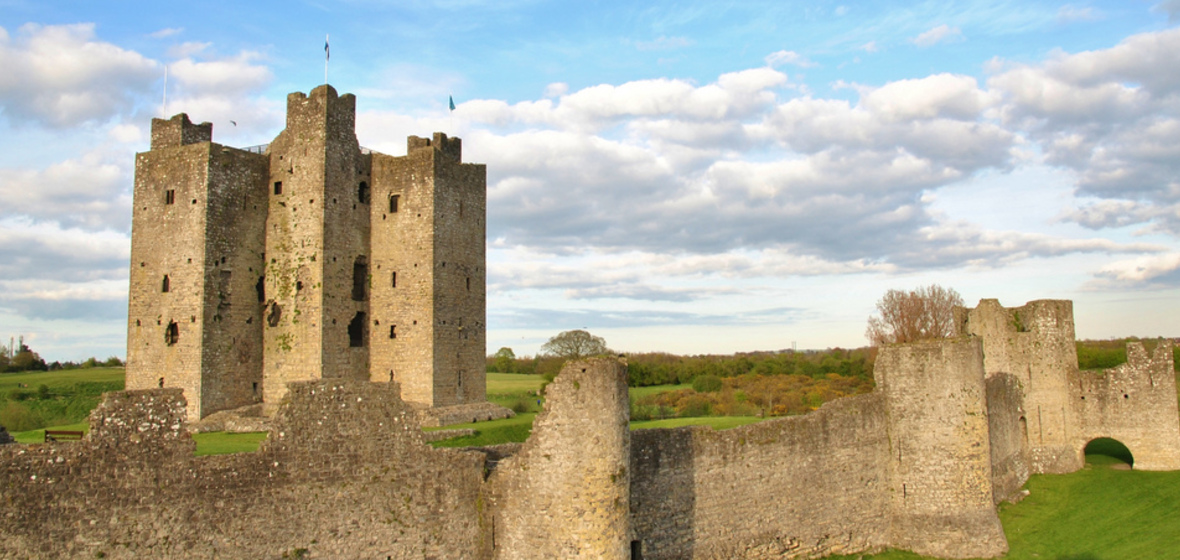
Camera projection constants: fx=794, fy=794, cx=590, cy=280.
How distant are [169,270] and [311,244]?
4153mm

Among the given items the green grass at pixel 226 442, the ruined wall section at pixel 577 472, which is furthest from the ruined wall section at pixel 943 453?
the green grass at pixel 226 442

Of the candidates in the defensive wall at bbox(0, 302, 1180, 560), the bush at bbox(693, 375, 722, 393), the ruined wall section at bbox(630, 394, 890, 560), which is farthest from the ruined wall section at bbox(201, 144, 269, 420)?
the bush at bbox(693, 375, 722, 393)

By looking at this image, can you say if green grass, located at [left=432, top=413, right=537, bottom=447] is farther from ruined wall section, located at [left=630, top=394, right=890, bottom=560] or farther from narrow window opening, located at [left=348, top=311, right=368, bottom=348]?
ruined wall section, located at [left=630, top=394, right=890, bottom=560]

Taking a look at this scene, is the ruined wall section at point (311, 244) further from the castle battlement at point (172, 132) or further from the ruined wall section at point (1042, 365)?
the ruined wall section at point (1042, 365)

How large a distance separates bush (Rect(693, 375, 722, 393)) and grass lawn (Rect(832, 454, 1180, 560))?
2719 cm

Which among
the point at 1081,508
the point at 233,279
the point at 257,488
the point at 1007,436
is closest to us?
the point at 257,488

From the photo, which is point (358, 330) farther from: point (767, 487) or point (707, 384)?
point (707, 384)

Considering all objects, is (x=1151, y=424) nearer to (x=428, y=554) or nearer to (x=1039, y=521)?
(x=1039, y=521)

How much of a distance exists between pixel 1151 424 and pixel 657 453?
19.0 meters

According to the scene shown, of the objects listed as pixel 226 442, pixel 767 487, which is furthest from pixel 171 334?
pixel 767 487

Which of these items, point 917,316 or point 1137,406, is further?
point 917,316

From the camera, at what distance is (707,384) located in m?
51.8

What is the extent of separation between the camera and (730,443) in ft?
49.6

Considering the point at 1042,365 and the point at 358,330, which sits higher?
the point at 358,330
